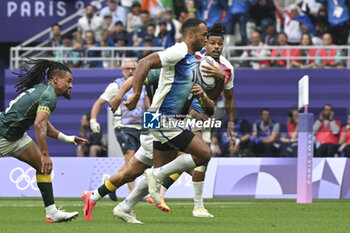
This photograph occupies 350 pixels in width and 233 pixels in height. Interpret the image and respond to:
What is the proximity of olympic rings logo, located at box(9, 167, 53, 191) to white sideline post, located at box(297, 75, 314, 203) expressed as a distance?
5.37m

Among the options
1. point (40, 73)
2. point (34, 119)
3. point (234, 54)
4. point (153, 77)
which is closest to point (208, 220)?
point (153, 77)

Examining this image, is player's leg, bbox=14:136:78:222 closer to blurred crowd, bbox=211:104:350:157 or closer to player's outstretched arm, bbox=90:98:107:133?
player's outstretched arm, bbox=90:98:107:133

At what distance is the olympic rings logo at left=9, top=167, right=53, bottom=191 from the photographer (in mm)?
18062

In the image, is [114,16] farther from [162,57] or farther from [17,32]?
[162,57]

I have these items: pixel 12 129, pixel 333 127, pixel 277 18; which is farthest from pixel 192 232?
pixel 277 18

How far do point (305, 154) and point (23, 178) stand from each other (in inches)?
228

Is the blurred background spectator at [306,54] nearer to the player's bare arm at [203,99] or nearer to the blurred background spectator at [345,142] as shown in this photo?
the blurred background spectator at [345,142]

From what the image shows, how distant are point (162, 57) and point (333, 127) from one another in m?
10.3

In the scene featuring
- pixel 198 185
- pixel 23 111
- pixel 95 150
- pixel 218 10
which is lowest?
pixel 95 150

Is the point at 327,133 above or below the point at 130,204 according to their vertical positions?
below

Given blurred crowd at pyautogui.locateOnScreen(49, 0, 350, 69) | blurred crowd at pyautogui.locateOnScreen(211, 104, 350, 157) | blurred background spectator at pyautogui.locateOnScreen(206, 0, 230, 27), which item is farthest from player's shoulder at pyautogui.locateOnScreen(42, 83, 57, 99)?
blurred background spectator at pyautogui.locateOnScreen(206, 0, 230, 27)

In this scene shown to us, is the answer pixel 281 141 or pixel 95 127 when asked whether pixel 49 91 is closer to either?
pixel 95 127

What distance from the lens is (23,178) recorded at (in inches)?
715

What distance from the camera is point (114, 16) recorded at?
2467 centimetres
